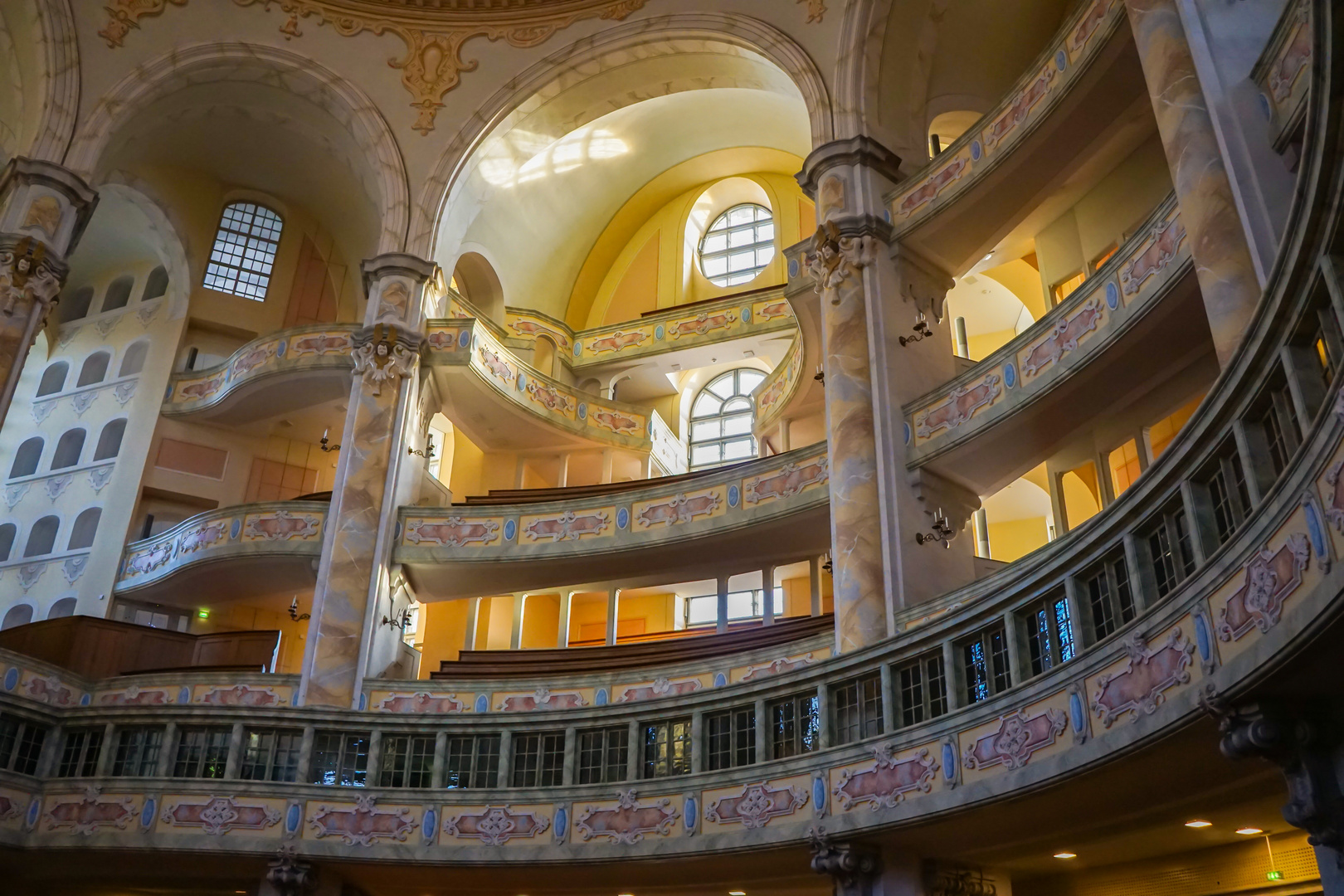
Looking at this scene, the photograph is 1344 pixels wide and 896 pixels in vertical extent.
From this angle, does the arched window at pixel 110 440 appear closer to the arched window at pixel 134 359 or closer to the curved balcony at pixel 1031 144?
the arched window at pixel 134 359

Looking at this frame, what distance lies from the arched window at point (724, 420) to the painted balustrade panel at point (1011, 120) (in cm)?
1141

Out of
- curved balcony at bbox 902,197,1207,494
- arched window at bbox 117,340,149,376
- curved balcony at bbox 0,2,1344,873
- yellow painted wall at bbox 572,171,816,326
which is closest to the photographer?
curved balcony at bbox 0,2,1344,873

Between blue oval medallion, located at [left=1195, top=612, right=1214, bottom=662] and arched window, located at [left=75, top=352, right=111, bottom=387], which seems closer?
blue oval medallion, located at [left=1195, top=612, right=1214, bottom=662]

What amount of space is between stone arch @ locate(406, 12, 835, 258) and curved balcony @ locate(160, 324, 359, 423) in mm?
2674

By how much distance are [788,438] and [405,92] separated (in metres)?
10.3

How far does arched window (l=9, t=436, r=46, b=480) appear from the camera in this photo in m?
25.3

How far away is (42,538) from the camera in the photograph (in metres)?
24.1

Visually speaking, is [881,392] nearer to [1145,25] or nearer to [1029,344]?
[1029,344]

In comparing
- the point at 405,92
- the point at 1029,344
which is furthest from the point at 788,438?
the point at 405,92

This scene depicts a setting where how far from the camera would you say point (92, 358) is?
86.2 feet

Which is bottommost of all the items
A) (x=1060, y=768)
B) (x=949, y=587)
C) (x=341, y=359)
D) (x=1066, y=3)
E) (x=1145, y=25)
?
(x=1060, y=768)

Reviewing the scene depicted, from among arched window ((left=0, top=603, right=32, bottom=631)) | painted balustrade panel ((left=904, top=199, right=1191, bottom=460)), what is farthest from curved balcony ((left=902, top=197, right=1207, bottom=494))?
arched window ((left=0, top=603, right=32, bottom=631))

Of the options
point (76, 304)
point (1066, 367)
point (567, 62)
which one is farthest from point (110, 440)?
point (1066, 367)

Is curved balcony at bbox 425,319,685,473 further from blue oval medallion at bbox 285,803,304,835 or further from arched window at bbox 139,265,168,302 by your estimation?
blue oval medallion at bbox 285,803,304,835
